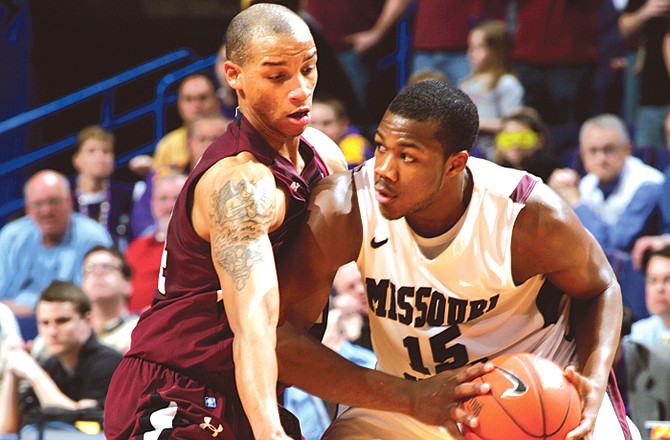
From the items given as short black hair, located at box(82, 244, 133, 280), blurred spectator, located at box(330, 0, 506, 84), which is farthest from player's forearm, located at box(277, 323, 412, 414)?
blurred spectator, located at box(330, 0, 506, 84)

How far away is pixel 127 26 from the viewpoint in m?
10.4

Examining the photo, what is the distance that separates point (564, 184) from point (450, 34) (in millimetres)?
1898

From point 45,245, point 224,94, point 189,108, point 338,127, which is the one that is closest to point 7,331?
point 45,245

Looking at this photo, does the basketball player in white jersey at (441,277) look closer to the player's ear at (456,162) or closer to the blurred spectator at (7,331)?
the player's ear at (456,162)

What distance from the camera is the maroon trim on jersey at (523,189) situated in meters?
3.81

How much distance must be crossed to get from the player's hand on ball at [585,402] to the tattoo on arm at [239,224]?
1.10 meters

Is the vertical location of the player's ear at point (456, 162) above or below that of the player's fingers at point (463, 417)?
above

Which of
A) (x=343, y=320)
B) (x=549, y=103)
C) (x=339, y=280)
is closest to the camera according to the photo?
→ (x=343, y=320)

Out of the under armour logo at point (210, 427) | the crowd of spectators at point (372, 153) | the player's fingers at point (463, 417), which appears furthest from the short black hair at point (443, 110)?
the crowd of spectators at point (372, 153)

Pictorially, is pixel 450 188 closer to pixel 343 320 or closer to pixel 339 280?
pixel 343 320

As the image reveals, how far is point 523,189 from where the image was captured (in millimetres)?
3828

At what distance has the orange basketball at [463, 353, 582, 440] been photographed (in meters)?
3.53

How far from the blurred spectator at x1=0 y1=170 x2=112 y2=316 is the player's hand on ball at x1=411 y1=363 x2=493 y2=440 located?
4.29 metres

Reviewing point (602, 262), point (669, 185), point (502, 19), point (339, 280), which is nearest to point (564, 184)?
point (669, 185)
